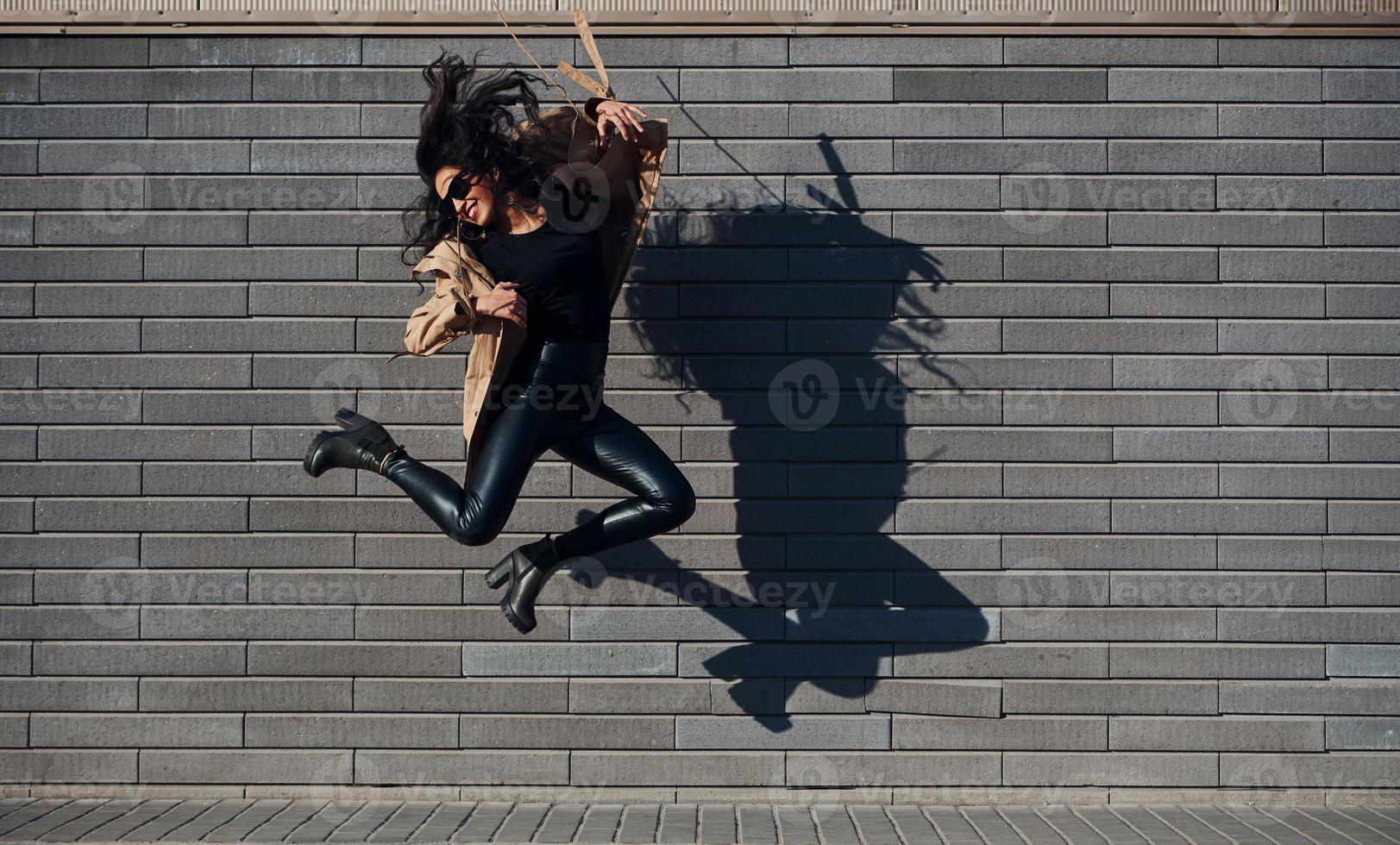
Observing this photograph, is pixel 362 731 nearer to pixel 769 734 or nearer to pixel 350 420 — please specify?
pixel 350 420

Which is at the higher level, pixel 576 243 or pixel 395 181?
pixel 395 181

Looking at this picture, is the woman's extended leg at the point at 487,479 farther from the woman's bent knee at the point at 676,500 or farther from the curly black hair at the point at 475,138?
the curly black hair at the point at 475,138

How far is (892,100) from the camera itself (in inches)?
209

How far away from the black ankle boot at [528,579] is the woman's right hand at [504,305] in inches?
36.3

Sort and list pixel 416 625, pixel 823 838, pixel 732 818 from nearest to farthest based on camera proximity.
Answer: pixel 823 838 < pixel 732 818 < pixel 416 625

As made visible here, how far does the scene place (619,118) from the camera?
4.49m

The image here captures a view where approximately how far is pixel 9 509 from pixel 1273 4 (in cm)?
626

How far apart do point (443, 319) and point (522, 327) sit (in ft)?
1.01

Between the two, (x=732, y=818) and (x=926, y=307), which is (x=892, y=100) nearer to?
(x=926, y=307)

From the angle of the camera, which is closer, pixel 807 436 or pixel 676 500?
pixel 676 500

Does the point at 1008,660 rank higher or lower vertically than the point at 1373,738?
higher

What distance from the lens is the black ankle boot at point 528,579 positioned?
182 inches

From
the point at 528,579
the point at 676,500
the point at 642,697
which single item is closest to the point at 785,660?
the point at 642,697

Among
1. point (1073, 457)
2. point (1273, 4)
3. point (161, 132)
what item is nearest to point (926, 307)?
A: point (1073, 457)
